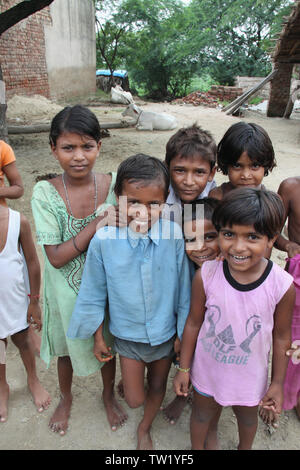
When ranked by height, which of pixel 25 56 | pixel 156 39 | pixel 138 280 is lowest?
pixel 138 280

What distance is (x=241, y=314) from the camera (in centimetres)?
122

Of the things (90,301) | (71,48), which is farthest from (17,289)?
(71,48)

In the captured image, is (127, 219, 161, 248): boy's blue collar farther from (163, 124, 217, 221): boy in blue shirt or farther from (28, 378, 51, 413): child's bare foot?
(28, 378, 51, 413): child's bare foot

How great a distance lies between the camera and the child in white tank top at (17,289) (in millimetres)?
1564

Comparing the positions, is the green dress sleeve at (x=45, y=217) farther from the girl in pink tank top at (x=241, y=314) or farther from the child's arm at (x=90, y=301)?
the girl in pink tank top at (x=241, y=314)

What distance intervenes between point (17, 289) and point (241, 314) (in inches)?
40.9

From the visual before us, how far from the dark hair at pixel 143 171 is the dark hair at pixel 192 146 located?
240 mm

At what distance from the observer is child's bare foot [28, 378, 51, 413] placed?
1.79 metres

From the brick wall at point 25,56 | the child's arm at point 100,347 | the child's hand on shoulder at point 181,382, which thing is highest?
the brick wall at point 25,56

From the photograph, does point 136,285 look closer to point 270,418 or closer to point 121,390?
point 121,390

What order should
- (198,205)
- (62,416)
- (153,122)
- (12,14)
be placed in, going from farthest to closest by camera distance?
(153,122) < (12,14) < (62,416) < (198,205)

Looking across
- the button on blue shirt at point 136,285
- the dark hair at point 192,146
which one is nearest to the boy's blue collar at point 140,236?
the button on blue shirt at point 136,285
